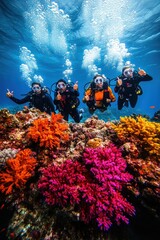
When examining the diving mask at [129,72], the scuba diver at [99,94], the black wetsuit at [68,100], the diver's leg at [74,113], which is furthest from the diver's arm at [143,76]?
the diver's leg at [74,113]

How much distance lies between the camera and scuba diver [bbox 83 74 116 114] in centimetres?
780

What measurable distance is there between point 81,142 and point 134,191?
69.9 inches

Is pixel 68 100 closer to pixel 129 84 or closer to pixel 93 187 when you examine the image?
pixel 129 84

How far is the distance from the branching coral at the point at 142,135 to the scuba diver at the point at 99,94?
3.80 meters

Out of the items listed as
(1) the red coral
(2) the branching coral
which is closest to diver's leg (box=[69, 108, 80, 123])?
(2) the branching coral

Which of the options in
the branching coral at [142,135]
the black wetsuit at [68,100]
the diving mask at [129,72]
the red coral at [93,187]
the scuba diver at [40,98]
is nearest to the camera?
the red coral at [93,187]

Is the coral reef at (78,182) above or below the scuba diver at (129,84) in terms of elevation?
below

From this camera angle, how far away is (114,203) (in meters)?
2.92

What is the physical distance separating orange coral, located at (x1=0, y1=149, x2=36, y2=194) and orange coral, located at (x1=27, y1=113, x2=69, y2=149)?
0.50 m

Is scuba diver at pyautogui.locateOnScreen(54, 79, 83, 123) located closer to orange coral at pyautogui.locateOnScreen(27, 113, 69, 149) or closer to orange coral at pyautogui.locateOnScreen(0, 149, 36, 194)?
orange coral at pyautogui.locateOnScreen(27, 113, 69, 149)

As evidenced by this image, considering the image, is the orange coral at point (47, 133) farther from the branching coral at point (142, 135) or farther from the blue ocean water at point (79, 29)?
the blue ocean water at point (79, 29)

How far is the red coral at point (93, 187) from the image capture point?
290 cm

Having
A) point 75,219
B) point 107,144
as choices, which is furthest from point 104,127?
point 75,219

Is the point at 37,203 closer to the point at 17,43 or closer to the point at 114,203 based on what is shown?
the point at 114,203
